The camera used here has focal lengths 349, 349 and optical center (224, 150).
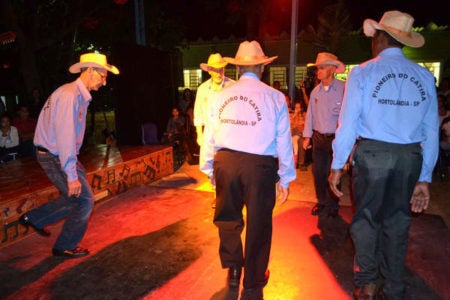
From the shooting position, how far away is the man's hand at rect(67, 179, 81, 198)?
142 inches

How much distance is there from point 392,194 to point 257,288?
4.93 ft

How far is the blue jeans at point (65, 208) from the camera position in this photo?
12.4ft

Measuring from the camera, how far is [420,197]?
3059mm

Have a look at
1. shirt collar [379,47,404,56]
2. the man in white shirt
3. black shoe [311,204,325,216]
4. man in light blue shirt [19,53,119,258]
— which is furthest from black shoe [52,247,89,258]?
shirt collar [379,47,404,56]

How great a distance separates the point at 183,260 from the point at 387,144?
2.45 m

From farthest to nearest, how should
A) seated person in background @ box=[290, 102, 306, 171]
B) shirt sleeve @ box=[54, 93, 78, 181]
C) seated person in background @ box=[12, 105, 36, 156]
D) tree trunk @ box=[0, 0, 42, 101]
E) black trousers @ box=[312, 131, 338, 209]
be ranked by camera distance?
tree trunk @ box=[0, 0, 42, 101]
seated person in background @ box=[290, 102, 306, 171]
seated person in background @ box=[12, 105, 36, 156]
black trousers @ box=[312, 131, 338, 209]
shirt sleeve @ box=[54, 93, 78, 181]

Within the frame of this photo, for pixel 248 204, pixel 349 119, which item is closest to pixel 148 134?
pixel 248 204

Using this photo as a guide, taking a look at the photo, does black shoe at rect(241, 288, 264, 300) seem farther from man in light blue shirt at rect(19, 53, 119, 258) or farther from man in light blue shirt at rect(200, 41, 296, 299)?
man in light blue shirt at rect(19, 53, 119, 258)

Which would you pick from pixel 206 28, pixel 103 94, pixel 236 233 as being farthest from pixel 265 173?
pixel 206 28

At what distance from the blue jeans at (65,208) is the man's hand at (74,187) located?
0.50 ft

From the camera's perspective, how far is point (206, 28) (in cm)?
2858

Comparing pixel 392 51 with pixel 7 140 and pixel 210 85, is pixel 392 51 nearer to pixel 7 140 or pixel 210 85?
pixel 210 85

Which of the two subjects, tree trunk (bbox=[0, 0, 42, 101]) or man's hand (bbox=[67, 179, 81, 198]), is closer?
man's hand (bbox=[67, 179, 81, 198])

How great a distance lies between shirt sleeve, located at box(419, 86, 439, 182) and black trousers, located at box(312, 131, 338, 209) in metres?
1.85
